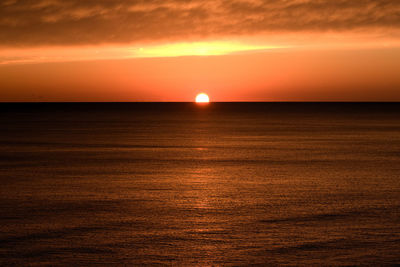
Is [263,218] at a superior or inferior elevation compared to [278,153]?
inferior

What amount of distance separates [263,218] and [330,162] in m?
13.0

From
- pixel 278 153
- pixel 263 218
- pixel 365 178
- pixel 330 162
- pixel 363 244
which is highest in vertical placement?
pixel 278 153

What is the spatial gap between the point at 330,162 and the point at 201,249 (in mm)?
16081

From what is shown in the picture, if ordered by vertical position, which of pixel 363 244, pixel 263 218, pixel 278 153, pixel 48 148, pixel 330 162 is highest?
pixel 48 148

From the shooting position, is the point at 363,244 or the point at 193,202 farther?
the point at 193,202

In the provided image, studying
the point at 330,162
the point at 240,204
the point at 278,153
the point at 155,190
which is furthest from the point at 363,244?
the point at 278,153

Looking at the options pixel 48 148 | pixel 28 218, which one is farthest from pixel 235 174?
pixel 48 148

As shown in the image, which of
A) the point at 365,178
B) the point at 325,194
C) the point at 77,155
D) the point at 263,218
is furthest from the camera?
the point at 77,155

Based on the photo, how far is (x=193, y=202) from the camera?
15344 millimetres

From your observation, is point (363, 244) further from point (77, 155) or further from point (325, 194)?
point (77, 155)

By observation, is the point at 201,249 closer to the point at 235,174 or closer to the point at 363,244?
the point at 363,244

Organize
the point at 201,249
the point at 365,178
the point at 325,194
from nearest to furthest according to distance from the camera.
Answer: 1. the point at 201,249
2. the point at 325,194
3. the point at 365,178

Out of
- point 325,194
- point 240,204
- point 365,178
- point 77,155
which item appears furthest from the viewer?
point 77,155

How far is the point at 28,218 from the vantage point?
13.3 m
